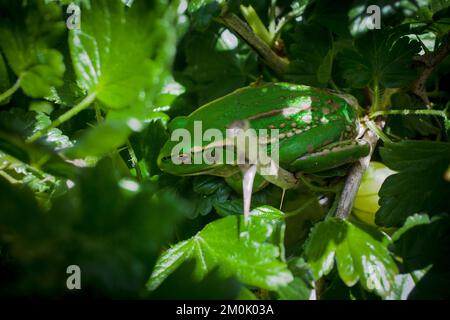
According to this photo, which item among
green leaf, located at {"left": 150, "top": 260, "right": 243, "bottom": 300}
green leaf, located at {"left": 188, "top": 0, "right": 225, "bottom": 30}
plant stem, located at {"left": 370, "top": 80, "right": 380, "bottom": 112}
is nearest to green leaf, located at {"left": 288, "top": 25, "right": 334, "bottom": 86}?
plant stem, located at {"left": 370, "top": 80, "right": 380, "bottom": 112}

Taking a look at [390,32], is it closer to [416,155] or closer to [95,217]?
[416,155]

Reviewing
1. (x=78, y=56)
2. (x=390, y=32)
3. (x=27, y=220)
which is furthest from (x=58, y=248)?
(x=390, y=32)

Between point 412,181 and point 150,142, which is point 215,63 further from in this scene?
point 412,181

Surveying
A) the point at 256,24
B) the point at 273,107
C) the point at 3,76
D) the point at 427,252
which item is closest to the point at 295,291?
the point at 427,252

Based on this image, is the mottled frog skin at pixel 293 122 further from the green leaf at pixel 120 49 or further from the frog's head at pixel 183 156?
the green leaf at pixel 120 49

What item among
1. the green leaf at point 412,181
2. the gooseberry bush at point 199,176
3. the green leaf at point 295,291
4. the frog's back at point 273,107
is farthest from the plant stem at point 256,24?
the green leaf at point 295,291

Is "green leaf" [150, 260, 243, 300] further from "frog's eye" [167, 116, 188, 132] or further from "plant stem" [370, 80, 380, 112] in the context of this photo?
"plant stem" [370, 80, 380, 112]
